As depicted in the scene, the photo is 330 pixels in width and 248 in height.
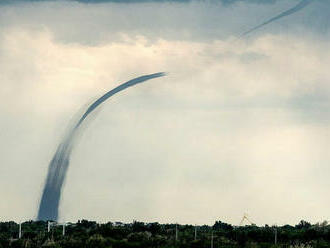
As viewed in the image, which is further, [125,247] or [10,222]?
[10,222]

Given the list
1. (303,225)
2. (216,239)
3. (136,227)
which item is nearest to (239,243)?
(216,239)

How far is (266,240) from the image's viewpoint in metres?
93.7

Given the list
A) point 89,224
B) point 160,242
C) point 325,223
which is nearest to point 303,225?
point 325,223

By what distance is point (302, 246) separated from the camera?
7706 centimetres

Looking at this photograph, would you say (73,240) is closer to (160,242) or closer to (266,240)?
(160,242)

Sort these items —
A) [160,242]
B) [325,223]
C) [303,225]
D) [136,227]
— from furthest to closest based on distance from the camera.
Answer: [303,225] → [325,223] → [136,227] → [160,242]

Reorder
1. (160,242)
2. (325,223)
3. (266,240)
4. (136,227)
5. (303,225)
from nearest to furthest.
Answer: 1. (160,242)
2. (266,240)
3. (136,227)
4. (325,223)
5. (303,225)

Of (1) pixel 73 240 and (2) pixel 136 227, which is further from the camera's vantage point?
(2) pixel 136 227

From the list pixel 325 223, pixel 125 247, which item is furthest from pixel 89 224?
pixel 125 247

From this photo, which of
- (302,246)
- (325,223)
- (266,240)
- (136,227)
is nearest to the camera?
(302,246)

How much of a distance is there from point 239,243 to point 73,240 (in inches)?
780

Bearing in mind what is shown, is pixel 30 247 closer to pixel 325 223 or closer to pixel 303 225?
pixel 325 223

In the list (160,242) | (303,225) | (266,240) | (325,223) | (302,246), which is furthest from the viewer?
(303,225)

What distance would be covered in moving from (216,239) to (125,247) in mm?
13446
